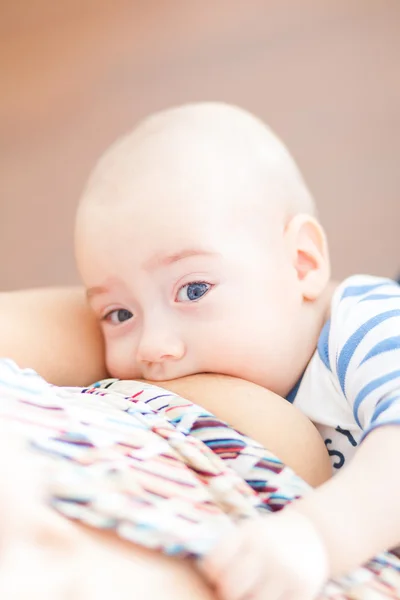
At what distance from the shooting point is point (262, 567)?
505mm

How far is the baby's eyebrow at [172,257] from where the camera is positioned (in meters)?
0.85

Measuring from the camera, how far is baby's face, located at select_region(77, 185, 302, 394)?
841 mm

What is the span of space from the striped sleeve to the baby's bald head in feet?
0.53

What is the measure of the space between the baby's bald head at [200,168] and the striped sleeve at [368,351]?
0.53ft

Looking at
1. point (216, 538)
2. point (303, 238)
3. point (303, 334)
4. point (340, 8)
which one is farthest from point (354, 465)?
point (340, 8)

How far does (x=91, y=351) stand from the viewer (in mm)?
988

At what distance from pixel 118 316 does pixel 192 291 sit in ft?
0.45

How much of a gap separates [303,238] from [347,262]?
2.10 ft

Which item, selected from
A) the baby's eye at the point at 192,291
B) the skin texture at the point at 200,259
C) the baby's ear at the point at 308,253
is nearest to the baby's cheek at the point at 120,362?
the skin texture at the point at 200,259

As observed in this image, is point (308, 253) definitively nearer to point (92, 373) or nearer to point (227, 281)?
point (227, 281)

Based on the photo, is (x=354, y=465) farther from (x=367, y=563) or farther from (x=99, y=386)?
(x=99, y=386)

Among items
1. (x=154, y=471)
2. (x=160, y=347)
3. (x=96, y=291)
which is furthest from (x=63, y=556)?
(x=96, y=291)

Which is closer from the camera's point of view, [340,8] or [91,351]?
[91,351]

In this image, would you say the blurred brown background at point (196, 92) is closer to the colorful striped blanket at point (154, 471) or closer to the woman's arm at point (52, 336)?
the woman's arm at point (52, 336)
